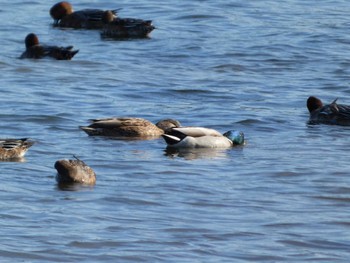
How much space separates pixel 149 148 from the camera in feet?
51.0

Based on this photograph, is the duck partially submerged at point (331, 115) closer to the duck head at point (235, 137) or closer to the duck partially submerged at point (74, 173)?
the duck head at point (235, 137)

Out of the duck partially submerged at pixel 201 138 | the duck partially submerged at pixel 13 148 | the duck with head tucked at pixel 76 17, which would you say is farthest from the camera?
the duck with head tucked at pixel 76 17

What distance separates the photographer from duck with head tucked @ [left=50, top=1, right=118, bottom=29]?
26000 mm

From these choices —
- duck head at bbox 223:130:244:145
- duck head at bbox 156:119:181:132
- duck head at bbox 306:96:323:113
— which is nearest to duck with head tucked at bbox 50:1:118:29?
duck head at bbox 306:96:323:113

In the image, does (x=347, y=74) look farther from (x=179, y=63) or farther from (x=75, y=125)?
(x=75, y=125)

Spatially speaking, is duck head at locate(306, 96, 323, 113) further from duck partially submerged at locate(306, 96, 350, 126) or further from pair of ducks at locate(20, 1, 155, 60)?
pair of ducks at locate(20, 1, 155, 60)

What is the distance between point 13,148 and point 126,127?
2.24 meters

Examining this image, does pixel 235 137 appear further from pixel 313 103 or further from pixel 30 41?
pixel 30 41

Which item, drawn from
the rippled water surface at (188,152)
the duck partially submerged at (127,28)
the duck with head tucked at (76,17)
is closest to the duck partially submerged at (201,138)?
the rippled water surface at (188,152)

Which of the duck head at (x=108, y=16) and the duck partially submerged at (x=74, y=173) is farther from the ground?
the duck partially submerged at (x=74, y=173)

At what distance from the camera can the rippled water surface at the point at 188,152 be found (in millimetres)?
10992

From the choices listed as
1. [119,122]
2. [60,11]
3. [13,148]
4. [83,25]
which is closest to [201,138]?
[119,122]

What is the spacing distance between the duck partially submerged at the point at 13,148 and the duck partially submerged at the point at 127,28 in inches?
420

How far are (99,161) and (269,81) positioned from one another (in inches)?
251
